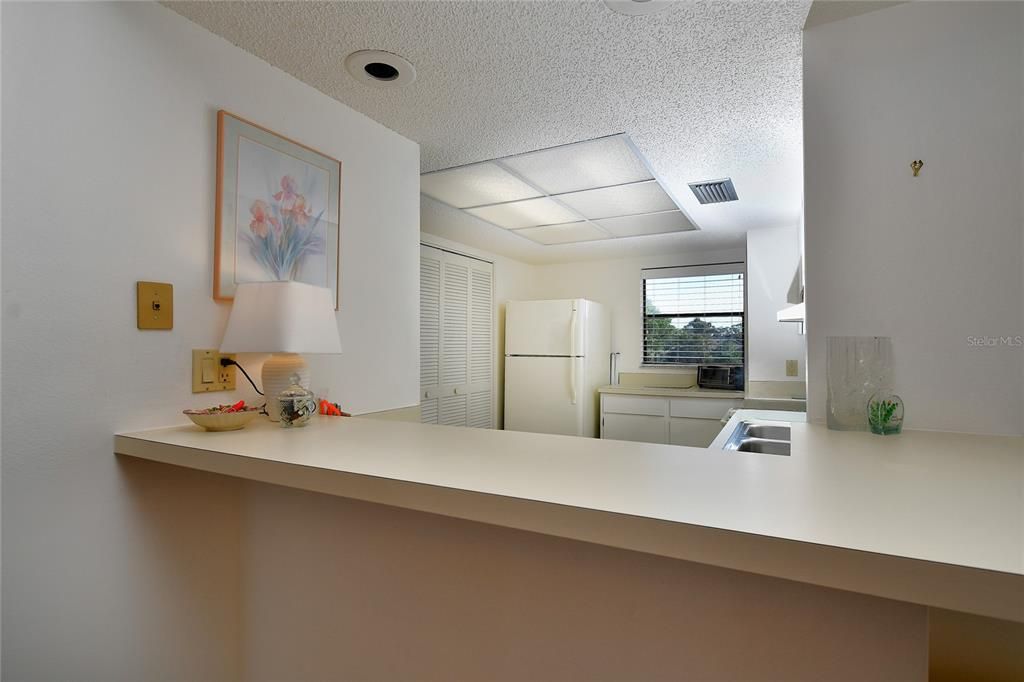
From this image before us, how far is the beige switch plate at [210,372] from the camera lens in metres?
1.49

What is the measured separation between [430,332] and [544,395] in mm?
1244

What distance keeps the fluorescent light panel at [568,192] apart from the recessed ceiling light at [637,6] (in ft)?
2.63

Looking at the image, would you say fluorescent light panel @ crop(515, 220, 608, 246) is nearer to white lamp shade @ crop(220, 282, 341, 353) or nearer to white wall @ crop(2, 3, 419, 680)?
white wall @ crop(2, 3, 419, 680)

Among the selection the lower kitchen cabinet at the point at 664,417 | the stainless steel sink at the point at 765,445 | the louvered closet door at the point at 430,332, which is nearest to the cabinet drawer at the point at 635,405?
the lower kitchen cabinet at the point at 664,417

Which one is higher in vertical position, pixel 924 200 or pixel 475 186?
pixel 475 186

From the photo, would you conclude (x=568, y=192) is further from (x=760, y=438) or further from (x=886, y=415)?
(x=886, y=415)

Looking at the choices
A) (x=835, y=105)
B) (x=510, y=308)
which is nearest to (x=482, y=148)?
(x=835, y=105)

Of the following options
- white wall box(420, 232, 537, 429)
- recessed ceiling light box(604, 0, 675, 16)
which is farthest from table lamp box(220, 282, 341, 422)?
white wall box(420, 232, 537, 429)

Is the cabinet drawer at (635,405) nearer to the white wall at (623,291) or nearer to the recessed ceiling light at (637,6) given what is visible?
the white wall at (623,291)

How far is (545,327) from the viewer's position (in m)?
4.57

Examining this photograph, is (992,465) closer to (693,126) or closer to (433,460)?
(433,460)

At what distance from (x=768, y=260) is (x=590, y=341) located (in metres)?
1.55

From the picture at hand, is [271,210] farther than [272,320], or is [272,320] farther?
[271,210]

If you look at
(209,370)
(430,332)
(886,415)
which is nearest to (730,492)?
(886,415)
